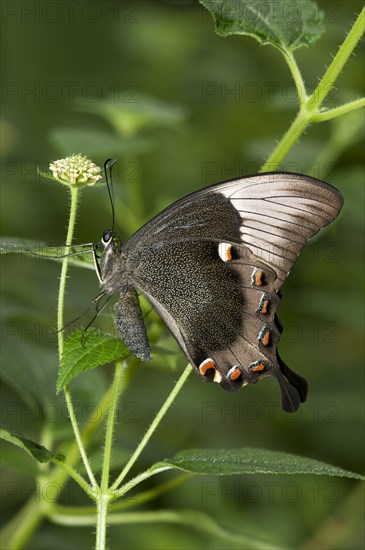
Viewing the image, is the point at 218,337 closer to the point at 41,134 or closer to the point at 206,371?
the point at 206,371

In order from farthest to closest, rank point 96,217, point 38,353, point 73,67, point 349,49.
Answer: point 73,67
point 96,217
point 38,353
point 349,49

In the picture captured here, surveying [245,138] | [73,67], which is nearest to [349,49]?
[245,138]

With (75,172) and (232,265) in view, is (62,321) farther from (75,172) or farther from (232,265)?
(232,265)

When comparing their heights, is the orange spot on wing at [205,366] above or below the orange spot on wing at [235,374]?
above

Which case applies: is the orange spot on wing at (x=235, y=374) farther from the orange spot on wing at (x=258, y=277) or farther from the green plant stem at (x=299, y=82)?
the green plant stem at (x=299, y=82)

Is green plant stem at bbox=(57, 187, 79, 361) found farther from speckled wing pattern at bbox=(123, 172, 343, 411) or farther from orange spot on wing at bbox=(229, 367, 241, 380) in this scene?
orange spot on wing at bbox=(229, 367, 241, 380)

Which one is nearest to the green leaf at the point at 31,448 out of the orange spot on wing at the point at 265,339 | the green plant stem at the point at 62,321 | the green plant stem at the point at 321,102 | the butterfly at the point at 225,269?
the green plant stem at the point at 62,321
